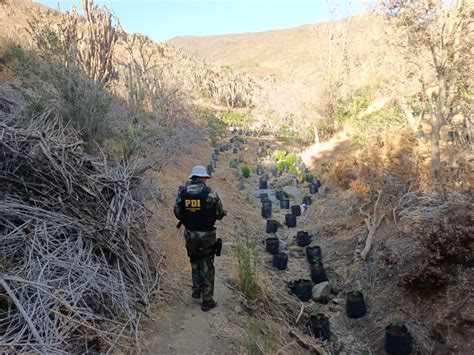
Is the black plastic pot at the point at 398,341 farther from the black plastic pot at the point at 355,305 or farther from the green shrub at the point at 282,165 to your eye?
the green shrub at the point at 282,165

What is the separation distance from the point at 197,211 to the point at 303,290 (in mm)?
2317

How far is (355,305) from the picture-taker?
5051mm

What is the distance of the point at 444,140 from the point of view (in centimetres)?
940

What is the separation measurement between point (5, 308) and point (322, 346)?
A: 3.31 metres

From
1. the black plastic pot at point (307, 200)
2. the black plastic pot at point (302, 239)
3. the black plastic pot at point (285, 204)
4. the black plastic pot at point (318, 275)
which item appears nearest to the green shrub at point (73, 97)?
the black plastic pot at point (302, 239)

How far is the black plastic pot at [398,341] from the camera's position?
421 centimetres

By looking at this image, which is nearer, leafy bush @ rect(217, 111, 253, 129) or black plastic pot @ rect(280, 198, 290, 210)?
black plastic pot @ rect(280, 198, 290, 210)

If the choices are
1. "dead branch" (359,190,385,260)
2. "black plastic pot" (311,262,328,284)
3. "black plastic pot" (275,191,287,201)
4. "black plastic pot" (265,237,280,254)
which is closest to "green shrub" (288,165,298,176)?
"black plastic pot" (275,191,287,201)

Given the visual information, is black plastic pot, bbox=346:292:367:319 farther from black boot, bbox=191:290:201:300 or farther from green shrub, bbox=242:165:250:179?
green shrub, bbox=242:165:250:179

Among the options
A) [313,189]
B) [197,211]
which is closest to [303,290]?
[197,211]

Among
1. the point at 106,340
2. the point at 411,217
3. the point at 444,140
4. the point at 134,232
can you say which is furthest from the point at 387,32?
the point at 106,340

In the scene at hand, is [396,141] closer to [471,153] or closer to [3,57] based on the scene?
[471,153]

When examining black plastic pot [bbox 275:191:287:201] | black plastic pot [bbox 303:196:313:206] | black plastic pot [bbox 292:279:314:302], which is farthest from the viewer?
black plastic pot [bbox 275:191:287:201]

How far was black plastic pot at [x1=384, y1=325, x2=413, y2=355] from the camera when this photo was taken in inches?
166
